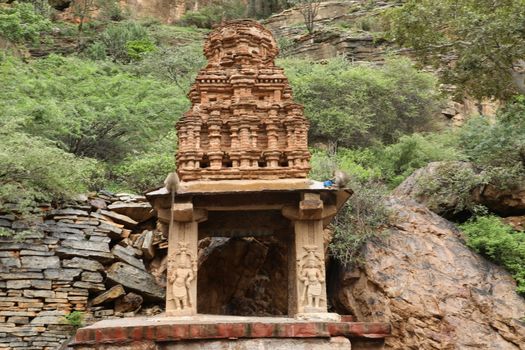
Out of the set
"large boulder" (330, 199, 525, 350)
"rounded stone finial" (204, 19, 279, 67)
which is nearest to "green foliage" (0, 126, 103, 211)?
"rounded stone finial" (204, 19, 279, 67)

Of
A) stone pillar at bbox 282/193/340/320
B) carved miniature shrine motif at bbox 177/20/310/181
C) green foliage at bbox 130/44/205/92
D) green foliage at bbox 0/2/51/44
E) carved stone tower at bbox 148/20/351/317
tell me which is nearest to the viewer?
stone pillar at bbox 282/193/340/320

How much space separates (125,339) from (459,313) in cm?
650

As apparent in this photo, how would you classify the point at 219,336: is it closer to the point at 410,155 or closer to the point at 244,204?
the point at 244,204

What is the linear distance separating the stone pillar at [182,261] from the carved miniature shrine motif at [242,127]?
806 mm

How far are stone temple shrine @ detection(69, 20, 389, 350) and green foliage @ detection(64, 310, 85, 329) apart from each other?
361 cm

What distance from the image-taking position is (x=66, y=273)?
36.2 ft

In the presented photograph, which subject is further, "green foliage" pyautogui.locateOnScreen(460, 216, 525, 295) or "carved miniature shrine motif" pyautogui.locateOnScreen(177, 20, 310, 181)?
"green foliage" pyautogui.locateOnScreen(460, 216, 525, 295)

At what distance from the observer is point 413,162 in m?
18.3

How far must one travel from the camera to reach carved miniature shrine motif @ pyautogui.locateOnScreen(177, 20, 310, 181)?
8.09 meters

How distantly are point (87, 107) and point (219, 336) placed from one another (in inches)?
563

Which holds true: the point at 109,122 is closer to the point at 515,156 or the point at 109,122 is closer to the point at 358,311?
the point at 358,311

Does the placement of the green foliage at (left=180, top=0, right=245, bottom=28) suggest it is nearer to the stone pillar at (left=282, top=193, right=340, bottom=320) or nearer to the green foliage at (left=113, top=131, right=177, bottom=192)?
the green foliage at (left=113, top=131, right=177, bottom=192)

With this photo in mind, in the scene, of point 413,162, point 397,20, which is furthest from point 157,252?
point 413,162

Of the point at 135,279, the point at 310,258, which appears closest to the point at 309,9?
the point at 135,279
